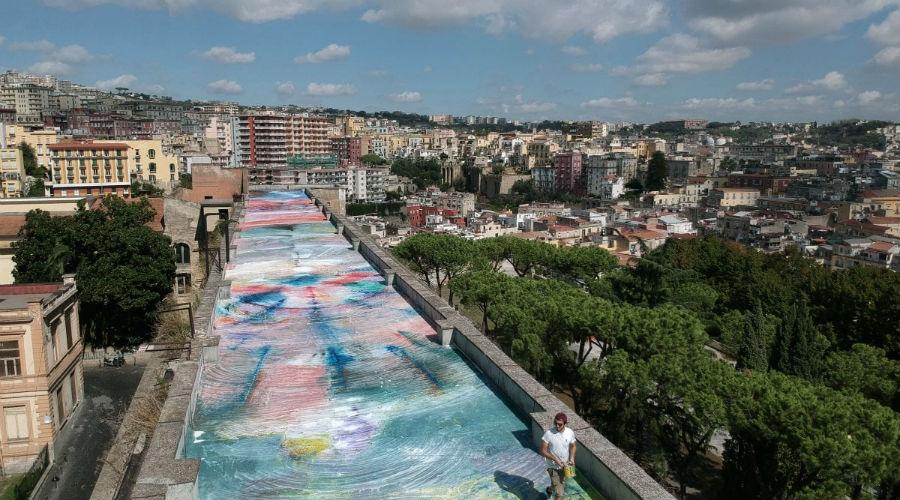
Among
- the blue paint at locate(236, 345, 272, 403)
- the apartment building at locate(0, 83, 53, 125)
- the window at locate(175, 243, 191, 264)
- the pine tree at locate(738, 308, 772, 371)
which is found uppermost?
the apartment building at locate(0, 83, 53, 125)

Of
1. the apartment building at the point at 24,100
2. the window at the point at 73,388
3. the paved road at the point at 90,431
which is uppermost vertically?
the apartment building at the point at 24,100

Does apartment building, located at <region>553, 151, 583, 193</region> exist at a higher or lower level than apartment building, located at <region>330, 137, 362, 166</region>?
lower

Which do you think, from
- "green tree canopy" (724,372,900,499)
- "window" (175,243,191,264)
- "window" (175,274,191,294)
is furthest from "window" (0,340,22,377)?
"green tree canopy" (724,372,900,499)

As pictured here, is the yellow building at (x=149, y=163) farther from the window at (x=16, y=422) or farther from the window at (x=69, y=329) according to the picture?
the window at (x=16, y=422)

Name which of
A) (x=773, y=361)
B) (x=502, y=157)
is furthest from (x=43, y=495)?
(x=502, y=157)

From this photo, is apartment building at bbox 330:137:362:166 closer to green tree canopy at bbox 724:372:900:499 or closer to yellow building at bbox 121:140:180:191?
yellow building at bbox 121:140:180:191

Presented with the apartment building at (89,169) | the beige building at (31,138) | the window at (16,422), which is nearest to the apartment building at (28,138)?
the beige building at (31,138)

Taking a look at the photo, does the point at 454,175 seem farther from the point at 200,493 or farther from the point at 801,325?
the point at 200,493
